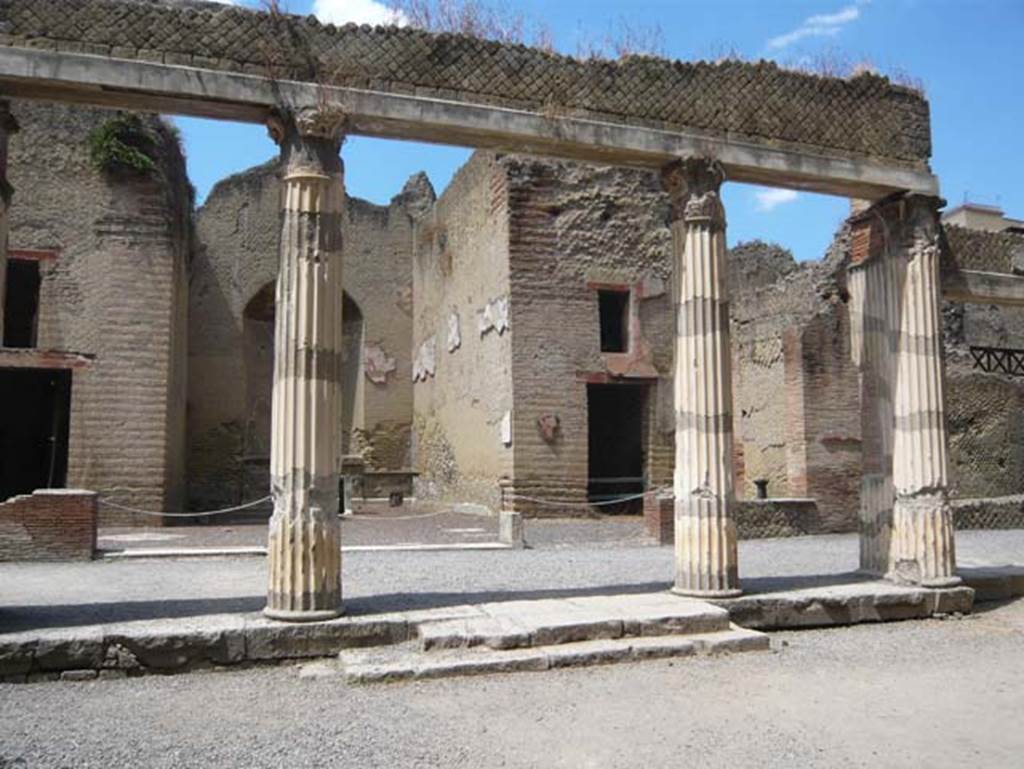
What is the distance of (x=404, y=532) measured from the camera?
14.1 m

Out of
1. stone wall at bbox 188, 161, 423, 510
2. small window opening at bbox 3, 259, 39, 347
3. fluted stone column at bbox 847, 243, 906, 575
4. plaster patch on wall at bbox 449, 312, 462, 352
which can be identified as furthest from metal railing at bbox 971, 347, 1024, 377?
small window opening at bbox 3, 259, 39, 347

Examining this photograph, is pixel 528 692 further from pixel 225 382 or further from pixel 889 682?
pixel 225 382

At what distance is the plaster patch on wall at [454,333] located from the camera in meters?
18.8

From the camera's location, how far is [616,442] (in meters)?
18.1

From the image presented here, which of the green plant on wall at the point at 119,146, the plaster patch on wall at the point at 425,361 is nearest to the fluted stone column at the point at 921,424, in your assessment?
the green plant on wall at the point at 119,146

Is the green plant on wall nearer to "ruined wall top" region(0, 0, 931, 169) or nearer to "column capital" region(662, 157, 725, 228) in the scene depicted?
"ruined wall top" region(0, 0, 931, 169)

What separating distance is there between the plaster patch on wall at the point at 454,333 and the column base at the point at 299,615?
42.0 ft

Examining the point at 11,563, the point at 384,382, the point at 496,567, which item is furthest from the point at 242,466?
the point at 496,567

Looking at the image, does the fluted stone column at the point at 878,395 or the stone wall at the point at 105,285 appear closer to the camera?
the fluted stone column at the point at 878,395

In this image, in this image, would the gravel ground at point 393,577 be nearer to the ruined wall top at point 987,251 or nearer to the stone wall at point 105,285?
the ruined wall top at point 987,251

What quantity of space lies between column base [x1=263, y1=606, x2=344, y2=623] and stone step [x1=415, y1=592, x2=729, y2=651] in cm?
61

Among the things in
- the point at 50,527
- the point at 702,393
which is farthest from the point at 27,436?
the point at 702,393

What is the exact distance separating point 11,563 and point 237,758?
7.56 meters

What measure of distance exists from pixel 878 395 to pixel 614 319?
900 cm
